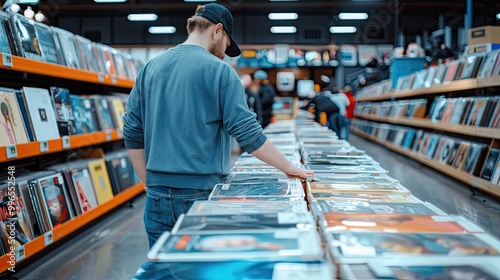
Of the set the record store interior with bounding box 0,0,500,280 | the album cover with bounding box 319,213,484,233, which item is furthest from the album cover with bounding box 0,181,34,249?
the album cover with bounding box 319,213,484,233

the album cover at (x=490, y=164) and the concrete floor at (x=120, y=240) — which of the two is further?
the album cover at (x=490, y=164)

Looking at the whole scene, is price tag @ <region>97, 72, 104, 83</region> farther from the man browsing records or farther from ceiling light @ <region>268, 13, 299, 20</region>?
ceiling light @ <region>268, 13, 299, 20</region>

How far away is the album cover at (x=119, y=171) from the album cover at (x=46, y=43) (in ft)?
4.00

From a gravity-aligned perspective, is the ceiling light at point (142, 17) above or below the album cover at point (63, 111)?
above

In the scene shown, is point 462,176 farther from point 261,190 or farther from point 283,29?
point 283,29

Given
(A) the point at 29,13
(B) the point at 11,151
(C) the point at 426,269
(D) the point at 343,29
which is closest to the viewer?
(C) the point at 426,269

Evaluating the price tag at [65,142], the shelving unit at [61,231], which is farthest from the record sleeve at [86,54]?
the shelving unit at [61,231]

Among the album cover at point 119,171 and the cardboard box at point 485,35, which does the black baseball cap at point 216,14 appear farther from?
the cardboard box at point 485,35

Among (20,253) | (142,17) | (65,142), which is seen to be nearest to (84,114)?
(65,142)

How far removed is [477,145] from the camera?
15.6 ft

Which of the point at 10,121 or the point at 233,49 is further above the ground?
the point at 233,49

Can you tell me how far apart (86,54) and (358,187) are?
305 centimetres

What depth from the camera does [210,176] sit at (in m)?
1.66

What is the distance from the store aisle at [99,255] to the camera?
2770 mm
